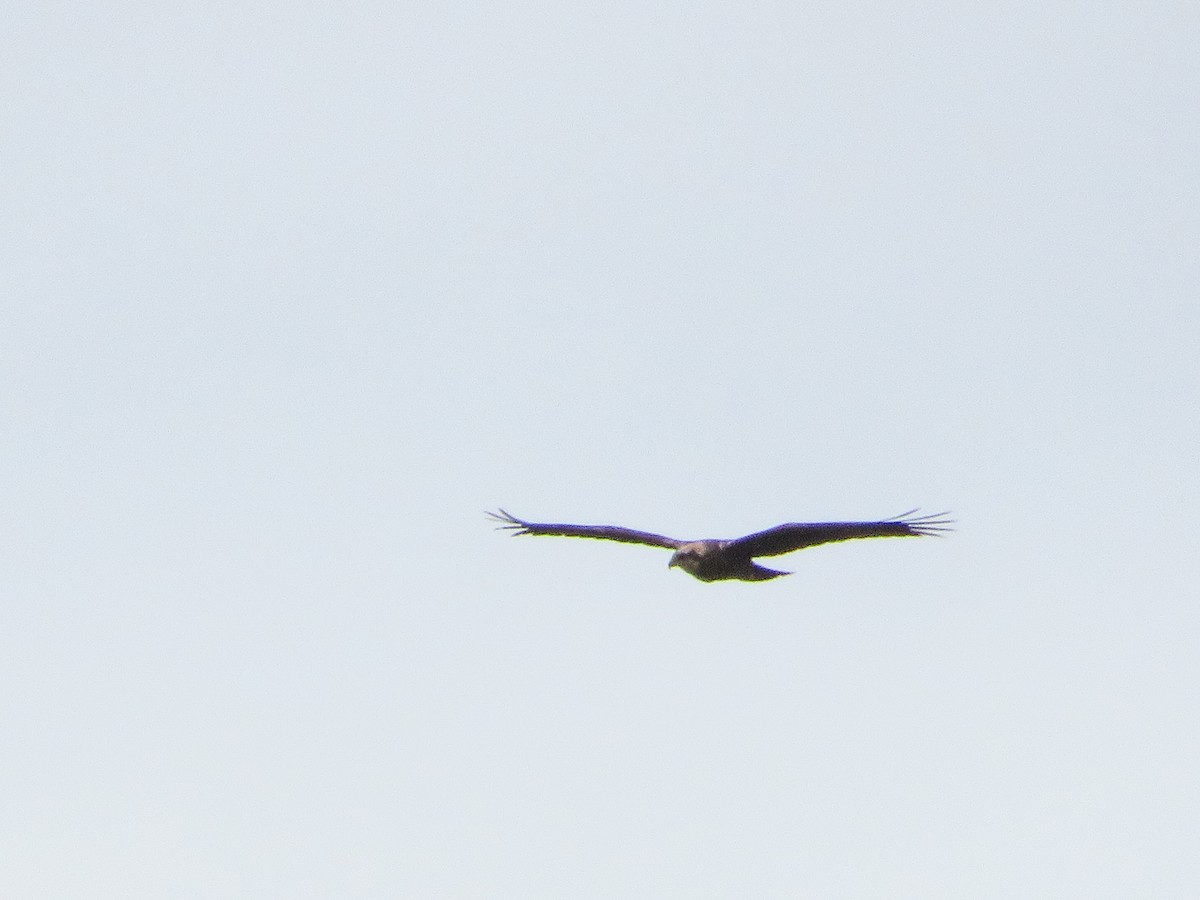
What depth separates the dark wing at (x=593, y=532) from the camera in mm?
20234

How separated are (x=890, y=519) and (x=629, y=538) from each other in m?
4.11

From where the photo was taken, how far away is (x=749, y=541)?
59.6ft

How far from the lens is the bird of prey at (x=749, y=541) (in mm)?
17375

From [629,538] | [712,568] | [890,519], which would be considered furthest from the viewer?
[629,538]

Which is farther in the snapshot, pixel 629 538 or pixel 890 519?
pixel 629 538

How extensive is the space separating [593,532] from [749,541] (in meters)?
3.02

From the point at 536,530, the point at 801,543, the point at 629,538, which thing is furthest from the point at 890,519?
the point at 536,530

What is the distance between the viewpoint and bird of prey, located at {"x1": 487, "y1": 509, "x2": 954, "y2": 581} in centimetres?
1738

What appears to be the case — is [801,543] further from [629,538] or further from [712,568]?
[629,538]

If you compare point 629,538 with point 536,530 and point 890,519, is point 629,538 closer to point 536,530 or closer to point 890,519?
point 536,530

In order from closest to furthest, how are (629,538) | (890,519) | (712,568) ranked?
(890,519) < (712,568) < (629,538)

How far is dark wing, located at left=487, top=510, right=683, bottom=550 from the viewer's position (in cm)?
2023

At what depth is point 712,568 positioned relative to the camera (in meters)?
18.6

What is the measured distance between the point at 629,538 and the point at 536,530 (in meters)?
1.38
